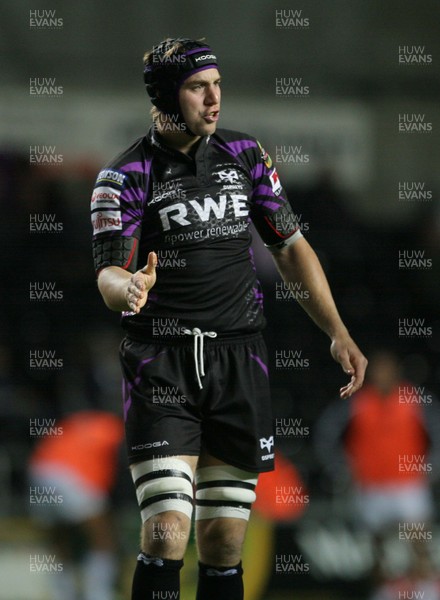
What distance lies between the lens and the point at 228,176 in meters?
3.74

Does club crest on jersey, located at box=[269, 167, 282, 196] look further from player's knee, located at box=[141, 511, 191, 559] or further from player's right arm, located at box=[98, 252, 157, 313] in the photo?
player's knee, located at box=[141, 511, 191, 559]

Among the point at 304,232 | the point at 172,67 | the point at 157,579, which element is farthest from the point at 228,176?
the point at 304,232

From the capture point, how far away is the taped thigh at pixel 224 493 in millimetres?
3654

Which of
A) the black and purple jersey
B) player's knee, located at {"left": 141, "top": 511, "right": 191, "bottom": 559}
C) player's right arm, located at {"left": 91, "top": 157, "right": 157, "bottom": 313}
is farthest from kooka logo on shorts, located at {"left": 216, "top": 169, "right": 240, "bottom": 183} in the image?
player's knee, located at {"left": 141, "top": 511, "right": 191, "bottom": 559}

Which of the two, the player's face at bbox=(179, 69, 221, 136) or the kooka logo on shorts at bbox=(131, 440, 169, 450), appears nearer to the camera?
the kooka logo on shorts at bbox=(131, 440, 169, 450)

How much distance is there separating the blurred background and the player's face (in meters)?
2.78

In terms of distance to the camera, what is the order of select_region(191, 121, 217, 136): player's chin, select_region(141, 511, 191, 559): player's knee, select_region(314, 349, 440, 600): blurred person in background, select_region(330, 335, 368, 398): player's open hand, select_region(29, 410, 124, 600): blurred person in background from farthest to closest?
select_region(314, 349, 440, 600): blurred person in background, select_region(29, 410, 124, 600): blurred person in background, select_region(330, 335, 368, 398): player's open hand, select_region(191, 121, 217, 136): player's chin, select_region(141, 511, 191, 559): player's knee

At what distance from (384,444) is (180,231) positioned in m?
3.49

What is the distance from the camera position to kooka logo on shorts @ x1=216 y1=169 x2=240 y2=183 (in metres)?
3.72

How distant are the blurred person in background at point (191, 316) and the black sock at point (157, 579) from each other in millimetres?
58

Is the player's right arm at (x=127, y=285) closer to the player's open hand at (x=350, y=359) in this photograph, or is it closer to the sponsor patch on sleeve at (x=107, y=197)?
the sponsor patch on sleeve at (x=107, y=197)

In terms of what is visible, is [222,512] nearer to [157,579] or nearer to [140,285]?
[157,579]

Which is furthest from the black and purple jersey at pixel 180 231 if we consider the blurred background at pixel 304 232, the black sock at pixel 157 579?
the blurred background at pixel 304 232

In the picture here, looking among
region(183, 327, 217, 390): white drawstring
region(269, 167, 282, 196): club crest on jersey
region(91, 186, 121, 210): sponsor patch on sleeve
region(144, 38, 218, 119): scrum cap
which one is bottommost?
region(183, 327, 217, 390): white drawstring
